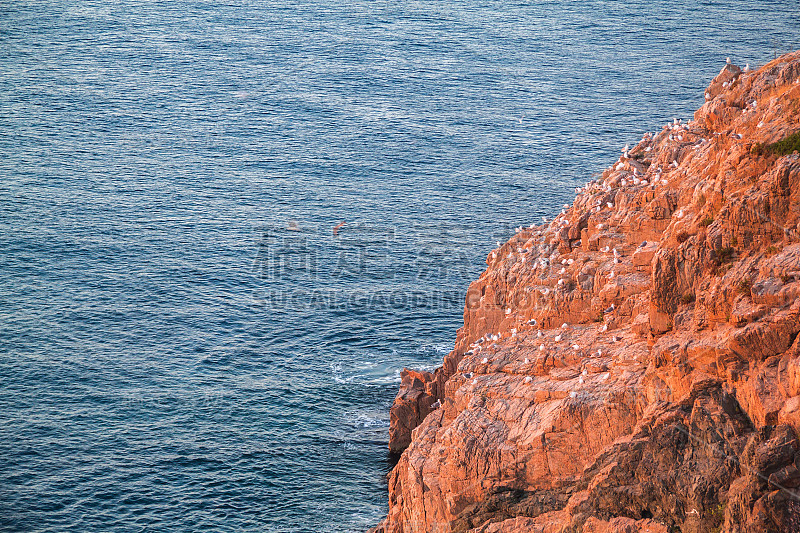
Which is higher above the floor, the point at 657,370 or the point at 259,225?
the point at 657,370

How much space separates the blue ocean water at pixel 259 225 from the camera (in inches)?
3137

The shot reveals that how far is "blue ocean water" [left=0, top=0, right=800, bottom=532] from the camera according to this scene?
79.7 m

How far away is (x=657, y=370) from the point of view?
4266 centimetres

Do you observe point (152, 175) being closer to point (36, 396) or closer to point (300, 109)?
point (300, 109)

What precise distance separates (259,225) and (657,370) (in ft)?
300

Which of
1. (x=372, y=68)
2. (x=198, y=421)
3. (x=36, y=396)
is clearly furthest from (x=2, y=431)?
(x=372, y=68)

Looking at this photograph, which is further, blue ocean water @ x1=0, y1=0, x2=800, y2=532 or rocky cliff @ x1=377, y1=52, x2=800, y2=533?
blue ocean water @ x1=0, y1=0, x2=800, y2=532

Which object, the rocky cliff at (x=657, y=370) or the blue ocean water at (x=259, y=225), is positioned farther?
the blue ocean water at (x=259, y=225)

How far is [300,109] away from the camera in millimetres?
166500

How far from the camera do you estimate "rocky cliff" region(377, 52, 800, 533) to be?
38.4m

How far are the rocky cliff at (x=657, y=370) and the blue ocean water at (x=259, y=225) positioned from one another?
24849 millimetres

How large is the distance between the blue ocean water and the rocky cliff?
81.5ft

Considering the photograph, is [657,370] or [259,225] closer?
[657,370]

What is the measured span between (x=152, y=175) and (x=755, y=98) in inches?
4265
